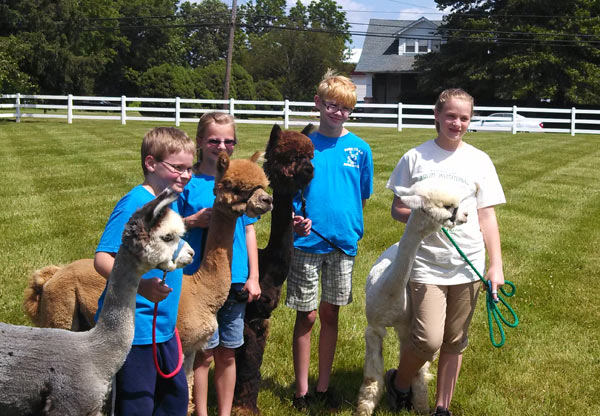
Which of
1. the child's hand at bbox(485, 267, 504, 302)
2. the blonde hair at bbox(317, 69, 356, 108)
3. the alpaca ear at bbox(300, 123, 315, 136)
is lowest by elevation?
the child's hand at bbox(485, 267, 504, 302)

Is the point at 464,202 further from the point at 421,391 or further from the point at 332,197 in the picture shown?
the point at 421,391

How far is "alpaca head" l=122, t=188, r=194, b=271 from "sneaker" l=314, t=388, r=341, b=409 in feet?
7.36

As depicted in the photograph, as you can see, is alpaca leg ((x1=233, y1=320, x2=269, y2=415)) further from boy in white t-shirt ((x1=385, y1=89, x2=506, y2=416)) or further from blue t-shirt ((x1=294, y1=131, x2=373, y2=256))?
boy in white t-shirt ((x1=385, y1=89, x2=506, y2=416))

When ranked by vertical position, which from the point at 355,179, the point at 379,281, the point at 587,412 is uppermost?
the point at 355,179

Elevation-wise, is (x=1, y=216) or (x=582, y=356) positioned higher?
(x=1, y=216)

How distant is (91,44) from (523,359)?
53.2 m

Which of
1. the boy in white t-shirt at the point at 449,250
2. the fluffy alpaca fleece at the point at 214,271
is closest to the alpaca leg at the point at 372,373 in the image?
the boy in white t-shirt at the point at 449,250

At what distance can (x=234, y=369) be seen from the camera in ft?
12.5

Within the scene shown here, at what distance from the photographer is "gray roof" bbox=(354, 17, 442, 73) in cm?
5234

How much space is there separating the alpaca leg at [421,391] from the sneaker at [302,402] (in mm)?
717

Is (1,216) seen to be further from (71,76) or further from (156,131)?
(71,76)

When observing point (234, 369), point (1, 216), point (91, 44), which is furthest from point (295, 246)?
point (91, 44)

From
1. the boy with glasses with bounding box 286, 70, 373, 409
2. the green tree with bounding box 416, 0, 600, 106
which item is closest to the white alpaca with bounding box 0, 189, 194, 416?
the boy with glasses with bounding box 286, 70, 373, 409

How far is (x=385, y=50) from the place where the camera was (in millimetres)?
56344
